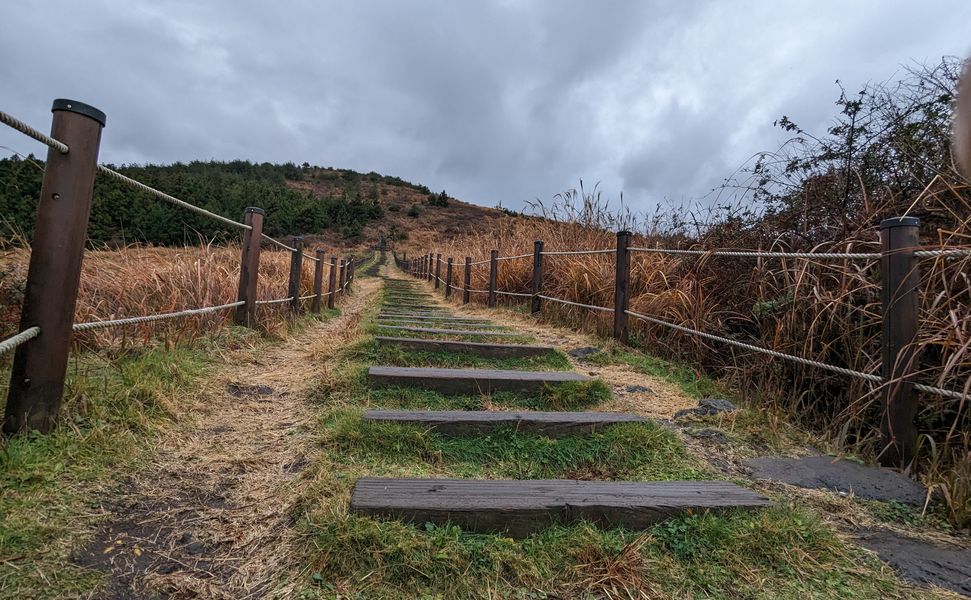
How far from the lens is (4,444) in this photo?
57.1 inches

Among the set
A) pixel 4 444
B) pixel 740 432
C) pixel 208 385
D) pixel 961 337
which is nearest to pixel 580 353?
pixel 740 432

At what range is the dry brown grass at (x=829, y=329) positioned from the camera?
6.20 ft

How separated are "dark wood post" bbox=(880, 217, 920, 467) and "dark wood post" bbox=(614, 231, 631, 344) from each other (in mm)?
2141

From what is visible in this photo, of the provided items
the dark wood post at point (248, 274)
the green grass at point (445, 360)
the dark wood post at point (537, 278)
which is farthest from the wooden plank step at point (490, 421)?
the dark wood post at point (537, 278)

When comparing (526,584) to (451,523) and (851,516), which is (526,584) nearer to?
(451,523)

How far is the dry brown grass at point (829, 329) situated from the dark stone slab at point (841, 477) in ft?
0.37

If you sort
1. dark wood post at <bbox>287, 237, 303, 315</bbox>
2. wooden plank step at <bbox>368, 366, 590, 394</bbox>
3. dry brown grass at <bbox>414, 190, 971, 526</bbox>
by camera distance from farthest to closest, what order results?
dark wood post at <bbox>287, 237, 303, 315</bbox> → wooden plank step at <bbox>368, 366, 590, 394</bbox> → dry brown grass at <bbox>414, 190, 971, 526</bbox>

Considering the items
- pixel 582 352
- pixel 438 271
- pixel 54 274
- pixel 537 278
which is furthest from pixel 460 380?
pixel 438 271

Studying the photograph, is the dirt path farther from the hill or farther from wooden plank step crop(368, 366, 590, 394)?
the hill

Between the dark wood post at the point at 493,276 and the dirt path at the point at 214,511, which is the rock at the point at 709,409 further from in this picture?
the dark wood post at the point at 493,276

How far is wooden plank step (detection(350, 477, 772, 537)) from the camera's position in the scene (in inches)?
57.6

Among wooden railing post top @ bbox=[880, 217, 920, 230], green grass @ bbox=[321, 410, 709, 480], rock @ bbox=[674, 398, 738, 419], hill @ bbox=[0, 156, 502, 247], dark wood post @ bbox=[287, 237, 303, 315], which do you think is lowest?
green grass @ bbox=[321, 410, 709, 480]

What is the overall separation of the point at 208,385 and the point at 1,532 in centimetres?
133

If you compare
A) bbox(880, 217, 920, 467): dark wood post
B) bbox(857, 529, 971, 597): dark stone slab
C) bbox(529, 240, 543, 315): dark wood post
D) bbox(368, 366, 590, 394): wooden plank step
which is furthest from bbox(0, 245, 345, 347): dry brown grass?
bbox(880, 217, 920, 467): dark wood post
